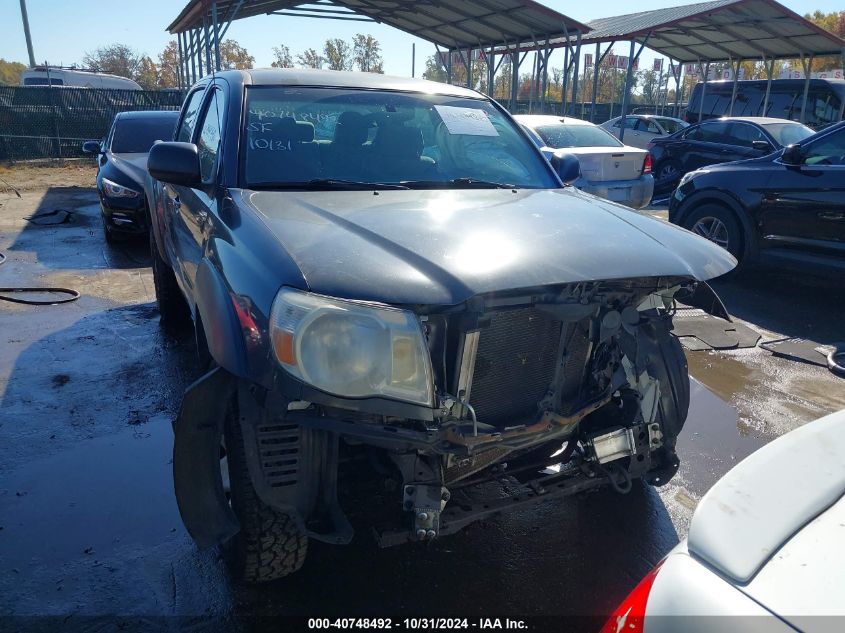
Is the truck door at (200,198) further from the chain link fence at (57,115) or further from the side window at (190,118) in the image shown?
the chain link fence at (57,115)

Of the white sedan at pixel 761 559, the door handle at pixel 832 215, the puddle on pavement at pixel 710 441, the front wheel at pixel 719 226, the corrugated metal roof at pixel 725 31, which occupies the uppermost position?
the corrugated metal roof at pixel 725 31

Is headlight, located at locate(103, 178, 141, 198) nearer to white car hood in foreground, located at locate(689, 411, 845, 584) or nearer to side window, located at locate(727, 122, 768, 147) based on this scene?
white car hood in foreground, located at locate(689, 411, 845, 584)

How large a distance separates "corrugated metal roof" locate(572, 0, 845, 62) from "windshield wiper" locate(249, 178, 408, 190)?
14.6 metres

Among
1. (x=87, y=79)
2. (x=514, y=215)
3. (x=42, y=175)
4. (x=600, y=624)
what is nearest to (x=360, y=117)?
(x=514, y=215)

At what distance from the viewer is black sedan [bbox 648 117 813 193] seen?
38.0 ft

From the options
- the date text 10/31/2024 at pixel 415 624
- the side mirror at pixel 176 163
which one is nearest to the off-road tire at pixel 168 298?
the side mirror at pixel 176 163

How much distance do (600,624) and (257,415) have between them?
4.86 feet

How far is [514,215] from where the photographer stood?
107 inches

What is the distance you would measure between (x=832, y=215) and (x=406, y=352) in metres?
5.53

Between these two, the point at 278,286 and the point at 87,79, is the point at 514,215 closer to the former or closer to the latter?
the point at 278,286

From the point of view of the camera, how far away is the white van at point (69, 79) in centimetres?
2228

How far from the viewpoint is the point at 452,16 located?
17500 mm

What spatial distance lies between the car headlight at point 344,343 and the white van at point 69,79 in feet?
76.5

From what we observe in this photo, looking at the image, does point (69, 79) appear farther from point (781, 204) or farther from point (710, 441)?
point (710, 441)
